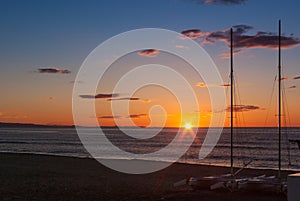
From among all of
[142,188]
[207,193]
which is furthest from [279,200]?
[142,188]

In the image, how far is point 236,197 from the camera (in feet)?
72.8

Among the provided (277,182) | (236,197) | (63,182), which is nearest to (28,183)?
(63,182)

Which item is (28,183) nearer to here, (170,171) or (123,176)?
(123,176)

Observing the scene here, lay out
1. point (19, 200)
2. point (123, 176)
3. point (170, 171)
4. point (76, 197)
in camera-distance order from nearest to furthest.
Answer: point (19, 200)
point (76, 197)
point (123, 176)
point (170, 171)

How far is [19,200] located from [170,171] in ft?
58.3

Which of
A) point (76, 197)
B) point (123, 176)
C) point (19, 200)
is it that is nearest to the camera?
point (19, 200)

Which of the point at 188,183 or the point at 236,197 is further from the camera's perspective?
A: the point at 188,183

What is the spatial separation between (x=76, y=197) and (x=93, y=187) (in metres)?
3.72

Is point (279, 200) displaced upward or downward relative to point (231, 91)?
downward

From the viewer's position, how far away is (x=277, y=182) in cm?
2277

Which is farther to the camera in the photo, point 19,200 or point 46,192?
point 46,192

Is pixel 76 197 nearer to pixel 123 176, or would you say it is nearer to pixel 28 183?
pixel 28 183

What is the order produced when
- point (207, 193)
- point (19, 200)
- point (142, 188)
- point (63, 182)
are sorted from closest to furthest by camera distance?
point (19, 200), point (207, 193), point (142, 188), point (63, 182)

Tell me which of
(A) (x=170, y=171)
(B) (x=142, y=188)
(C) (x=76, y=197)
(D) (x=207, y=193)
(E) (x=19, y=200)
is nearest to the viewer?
(E) (x=19, y=200)
